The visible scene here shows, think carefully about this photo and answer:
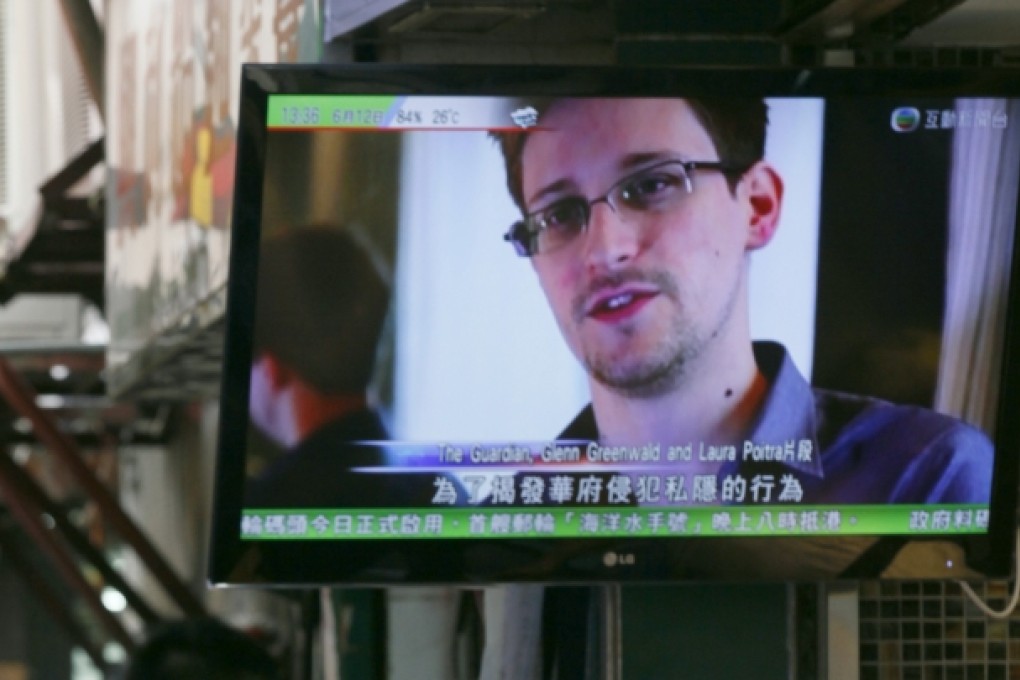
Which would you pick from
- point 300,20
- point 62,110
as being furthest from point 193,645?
point 300,20

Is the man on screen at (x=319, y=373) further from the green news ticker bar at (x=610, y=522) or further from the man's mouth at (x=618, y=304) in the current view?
the man's mouth at (x=618, y=304)

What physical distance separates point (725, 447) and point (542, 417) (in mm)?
359

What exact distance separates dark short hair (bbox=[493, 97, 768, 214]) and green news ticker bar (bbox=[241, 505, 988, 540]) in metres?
0.59

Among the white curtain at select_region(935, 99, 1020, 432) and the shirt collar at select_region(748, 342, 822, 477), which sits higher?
the white curtain at select_region(935, 99, 1020, 432)

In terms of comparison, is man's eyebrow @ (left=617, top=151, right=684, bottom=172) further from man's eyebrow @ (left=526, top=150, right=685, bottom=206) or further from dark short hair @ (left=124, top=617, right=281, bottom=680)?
dark short hair @ (left=124, top=617, right=281, bottom=680)

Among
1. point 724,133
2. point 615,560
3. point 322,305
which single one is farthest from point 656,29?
point 615,560

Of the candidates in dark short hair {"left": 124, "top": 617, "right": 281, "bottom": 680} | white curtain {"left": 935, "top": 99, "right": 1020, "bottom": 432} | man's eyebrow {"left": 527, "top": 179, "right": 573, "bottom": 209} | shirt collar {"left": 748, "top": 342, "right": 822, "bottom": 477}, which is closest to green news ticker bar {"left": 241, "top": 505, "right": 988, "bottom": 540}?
shirt collar {"left": 748, "top": 342, "right": 822, "bottom": 477}

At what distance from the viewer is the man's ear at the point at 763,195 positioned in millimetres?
4102

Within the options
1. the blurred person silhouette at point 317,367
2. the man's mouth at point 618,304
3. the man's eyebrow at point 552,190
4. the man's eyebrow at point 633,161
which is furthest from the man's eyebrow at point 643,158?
the blurred person silhouette at point 317,367

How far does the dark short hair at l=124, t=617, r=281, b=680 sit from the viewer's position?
9367 millimetres

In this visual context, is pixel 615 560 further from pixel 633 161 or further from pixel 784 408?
pixel 633 161

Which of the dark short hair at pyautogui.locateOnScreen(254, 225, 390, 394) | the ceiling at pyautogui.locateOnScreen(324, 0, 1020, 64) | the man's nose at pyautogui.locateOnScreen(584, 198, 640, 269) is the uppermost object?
the ceiling at pyautogui.locateOnScreen(324, 0, 1020, 64)

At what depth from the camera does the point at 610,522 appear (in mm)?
4082

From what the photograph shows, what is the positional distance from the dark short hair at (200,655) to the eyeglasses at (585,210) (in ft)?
18.2
